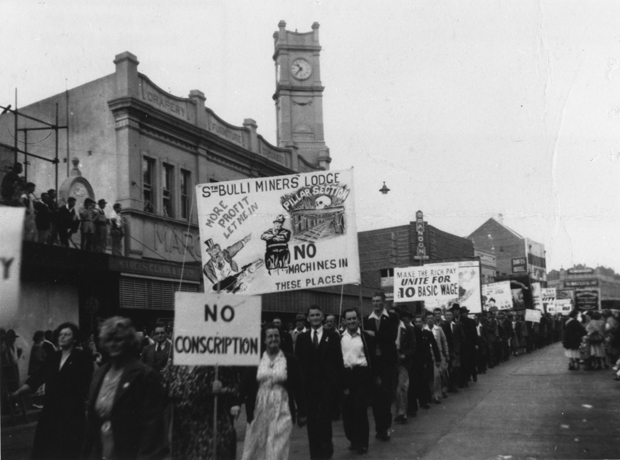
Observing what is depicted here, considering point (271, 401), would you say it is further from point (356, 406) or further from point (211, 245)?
point (211, 245)

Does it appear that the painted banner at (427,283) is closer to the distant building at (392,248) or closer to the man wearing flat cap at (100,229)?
the man wearing flat cap at (100,229)

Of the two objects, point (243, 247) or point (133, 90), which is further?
point (133, 90)

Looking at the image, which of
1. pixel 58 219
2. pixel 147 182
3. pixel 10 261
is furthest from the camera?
pixel 147 182

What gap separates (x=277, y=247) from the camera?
9945 mm

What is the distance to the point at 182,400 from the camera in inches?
254

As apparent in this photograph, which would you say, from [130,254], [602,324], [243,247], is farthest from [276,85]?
[243,247]

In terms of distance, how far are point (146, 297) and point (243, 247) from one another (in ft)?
40.9

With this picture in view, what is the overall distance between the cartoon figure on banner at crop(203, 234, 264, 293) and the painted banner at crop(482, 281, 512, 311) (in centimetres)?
2565

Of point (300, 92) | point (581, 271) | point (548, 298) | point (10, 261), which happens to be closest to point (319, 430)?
point (10, 261)

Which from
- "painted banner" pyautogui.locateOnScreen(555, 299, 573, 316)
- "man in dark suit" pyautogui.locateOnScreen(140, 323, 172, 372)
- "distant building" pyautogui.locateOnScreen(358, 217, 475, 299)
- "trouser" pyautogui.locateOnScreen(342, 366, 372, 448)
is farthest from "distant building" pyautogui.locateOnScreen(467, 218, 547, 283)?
"trouser" pyautogui.locateOnScreen(342, 366, 372, 448)

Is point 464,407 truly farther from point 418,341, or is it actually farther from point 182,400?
point 182,400

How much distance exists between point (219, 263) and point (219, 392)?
11.8 feet

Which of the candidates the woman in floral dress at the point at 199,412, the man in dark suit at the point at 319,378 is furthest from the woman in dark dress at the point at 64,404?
the man in dark suit at the point at 319,378

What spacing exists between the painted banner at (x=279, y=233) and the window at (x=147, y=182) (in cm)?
1578
